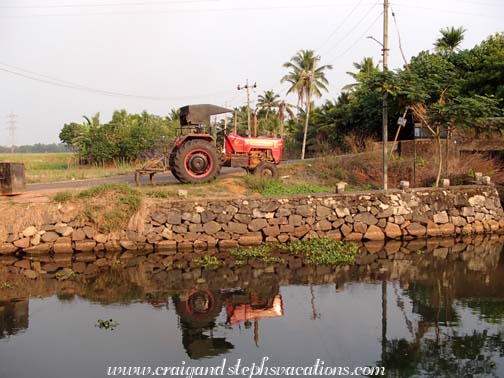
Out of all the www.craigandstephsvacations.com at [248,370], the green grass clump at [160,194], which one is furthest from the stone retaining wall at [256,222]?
the www.craigandstephsvacations.com at [248,370]

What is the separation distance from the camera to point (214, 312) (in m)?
8.33

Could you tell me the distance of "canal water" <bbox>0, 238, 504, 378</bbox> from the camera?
644cm

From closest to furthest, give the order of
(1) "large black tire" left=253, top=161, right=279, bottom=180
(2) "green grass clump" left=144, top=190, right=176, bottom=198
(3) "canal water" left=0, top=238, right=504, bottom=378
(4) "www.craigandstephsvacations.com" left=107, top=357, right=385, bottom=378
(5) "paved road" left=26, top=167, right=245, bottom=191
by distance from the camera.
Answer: (4) "www.craigandstephsvacations.com" left=107, top=357, right=385, bottom=378
(3) "canal water" left=0, top=238, right=504, bottom=378
(2) "green grass clump" left=144, top=190, right=176, bottom=198
(1) "large black tire" left=253, top=161, right=279, bottom=180
(5) "paved road" left=26, top=167, right=245, bottom=191

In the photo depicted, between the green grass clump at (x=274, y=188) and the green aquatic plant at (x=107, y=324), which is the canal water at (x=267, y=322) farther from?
the green grass clump at (x=274, y=188)

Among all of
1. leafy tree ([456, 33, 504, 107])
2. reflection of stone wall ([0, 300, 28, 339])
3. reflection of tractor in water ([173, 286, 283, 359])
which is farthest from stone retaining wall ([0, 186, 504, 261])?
leafy tree ([456, 33, 504, 107])

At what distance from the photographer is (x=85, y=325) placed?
774cm

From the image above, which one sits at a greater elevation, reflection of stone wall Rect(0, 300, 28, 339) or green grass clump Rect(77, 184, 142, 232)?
green grass clump Rect(77, 184, 142, 232)

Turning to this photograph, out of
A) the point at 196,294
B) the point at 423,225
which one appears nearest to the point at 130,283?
the point at 196,294

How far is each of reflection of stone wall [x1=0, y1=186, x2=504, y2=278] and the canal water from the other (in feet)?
6.30

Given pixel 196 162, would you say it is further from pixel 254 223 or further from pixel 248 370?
pixel 248 370

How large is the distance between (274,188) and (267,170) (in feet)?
3.47

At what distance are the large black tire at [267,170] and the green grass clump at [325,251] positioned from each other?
3.09 m

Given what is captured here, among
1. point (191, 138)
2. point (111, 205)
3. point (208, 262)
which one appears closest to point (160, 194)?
point (111, 205)

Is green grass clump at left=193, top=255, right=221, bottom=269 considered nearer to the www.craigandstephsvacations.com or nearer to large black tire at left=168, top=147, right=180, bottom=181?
large black tire at left=168, top=147, right=180, bottom=181
